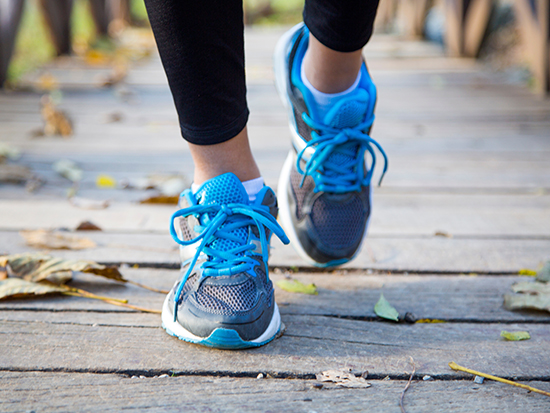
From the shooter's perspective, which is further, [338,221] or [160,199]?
[160,199]

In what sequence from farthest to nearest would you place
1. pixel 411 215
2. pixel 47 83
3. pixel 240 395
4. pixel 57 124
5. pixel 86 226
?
pixel 47 83, pixel 57 124, pixel 411 215, pixel 86 226, pixel 240 395

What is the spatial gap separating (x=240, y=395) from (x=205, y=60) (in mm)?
518

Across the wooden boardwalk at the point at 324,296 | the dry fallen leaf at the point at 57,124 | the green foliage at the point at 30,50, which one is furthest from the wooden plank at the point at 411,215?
the green foliage at the point at 30,50

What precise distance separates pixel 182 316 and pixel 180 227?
0.18 m

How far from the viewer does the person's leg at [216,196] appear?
74cm

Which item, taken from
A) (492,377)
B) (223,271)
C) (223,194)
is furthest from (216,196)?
(492,377)

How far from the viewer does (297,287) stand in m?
1.00

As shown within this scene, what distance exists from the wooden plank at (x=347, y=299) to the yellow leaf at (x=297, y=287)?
13 mm

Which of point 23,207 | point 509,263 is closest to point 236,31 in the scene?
point 509,263

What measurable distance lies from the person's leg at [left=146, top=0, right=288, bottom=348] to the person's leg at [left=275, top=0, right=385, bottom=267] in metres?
0.20

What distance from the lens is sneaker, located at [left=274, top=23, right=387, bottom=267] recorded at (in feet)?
3.43

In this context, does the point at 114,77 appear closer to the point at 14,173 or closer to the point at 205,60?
the point at 14,173

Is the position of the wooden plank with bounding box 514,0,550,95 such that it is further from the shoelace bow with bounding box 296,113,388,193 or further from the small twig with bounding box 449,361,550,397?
the small twig with bounding box 449,361,550,397

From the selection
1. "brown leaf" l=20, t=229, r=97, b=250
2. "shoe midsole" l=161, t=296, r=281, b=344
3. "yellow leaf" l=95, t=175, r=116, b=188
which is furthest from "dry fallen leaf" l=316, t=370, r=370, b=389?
"yellow leaf" l=95, t=175, r=116, b=188
